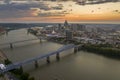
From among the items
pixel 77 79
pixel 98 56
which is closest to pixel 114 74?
pixel 77 79

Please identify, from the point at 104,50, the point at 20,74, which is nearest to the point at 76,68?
the point at 20,74

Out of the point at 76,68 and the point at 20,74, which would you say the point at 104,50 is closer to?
the point at 76,68

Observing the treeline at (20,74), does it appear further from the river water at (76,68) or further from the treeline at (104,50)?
the treeline at (104,50)

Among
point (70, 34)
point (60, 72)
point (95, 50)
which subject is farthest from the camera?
point (70, 34)

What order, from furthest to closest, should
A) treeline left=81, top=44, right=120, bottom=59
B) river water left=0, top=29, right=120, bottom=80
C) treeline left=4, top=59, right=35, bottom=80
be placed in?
treeline left=81, top=44, right=120, bottom=59, river water left=0, top=29, right=120, bottom=80, treeline left=4, top=59, right=35, bottom=80

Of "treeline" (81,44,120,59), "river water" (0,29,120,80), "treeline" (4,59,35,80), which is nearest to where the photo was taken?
"treeline" (4,59,35,80)

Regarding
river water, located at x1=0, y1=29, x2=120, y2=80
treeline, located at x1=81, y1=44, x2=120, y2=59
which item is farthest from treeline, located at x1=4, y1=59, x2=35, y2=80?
treeline, located at x1=81, y1=44, x2=120, y2=59

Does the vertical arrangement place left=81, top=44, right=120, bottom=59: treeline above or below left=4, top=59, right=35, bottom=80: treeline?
below

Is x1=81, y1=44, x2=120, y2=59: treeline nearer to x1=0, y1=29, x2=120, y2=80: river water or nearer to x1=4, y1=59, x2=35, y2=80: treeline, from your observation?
x1=0, y1=29, x2=120, y2=80: river water

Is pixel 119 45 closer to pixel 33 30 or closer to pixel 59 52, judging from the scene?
pixel 59 52

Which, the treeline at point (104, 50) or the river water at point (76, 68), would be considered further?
the treeline at point (104, 50)

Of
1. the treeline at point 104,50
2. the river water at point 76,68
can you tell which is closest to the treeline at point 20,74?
the river water at point 76,68
